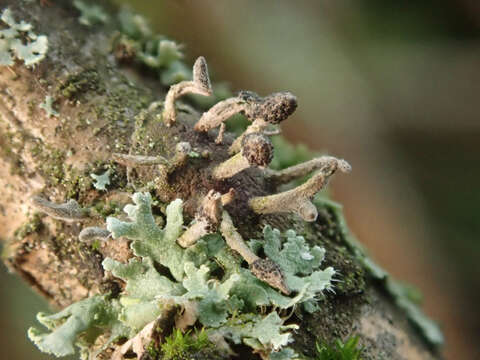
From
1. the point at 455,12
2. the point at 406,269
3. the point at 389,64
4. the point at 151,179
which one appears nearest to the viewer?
the point at 151,179

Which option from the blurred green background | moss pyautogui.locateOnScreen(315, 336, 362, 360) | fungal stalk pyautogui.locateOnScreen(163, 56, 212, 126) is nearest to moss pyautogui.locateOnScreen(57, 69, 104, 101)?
fungal stalk pyautogui.locateOnScreen(163, 56, 212, 126)

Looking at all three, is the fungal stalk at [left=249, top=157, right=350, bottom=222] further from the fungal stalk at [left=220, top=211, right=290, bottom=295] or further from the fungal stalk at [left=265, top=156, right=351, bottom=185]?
the fungal stalk at [left=220, top=211, right=290, bottom=295]

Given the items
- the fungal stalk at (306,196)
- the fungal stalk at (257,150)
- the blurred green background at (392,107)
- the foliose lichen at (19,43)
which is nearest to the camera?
the fungal stalk at (257,150)

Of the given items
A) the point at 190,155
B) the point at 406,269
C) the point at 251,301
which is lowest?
the point at 406,269

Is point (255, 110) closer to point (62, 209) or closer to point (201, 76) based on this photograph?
point (201, 76)

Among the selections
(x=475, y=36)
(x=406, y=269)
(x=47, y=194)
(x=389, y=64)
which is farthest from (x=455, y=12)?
(x=47, y=194)

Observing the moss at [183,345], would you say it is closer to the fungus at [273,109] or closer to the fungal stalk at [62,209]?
the fungal stalk at [62,209]

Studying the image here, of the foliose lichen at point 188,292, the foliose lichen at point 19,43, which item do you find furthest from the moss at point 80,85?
the foliose lichen at point 188,292

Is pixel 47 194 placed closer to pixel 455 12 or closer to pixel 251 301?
pixel 251 301
